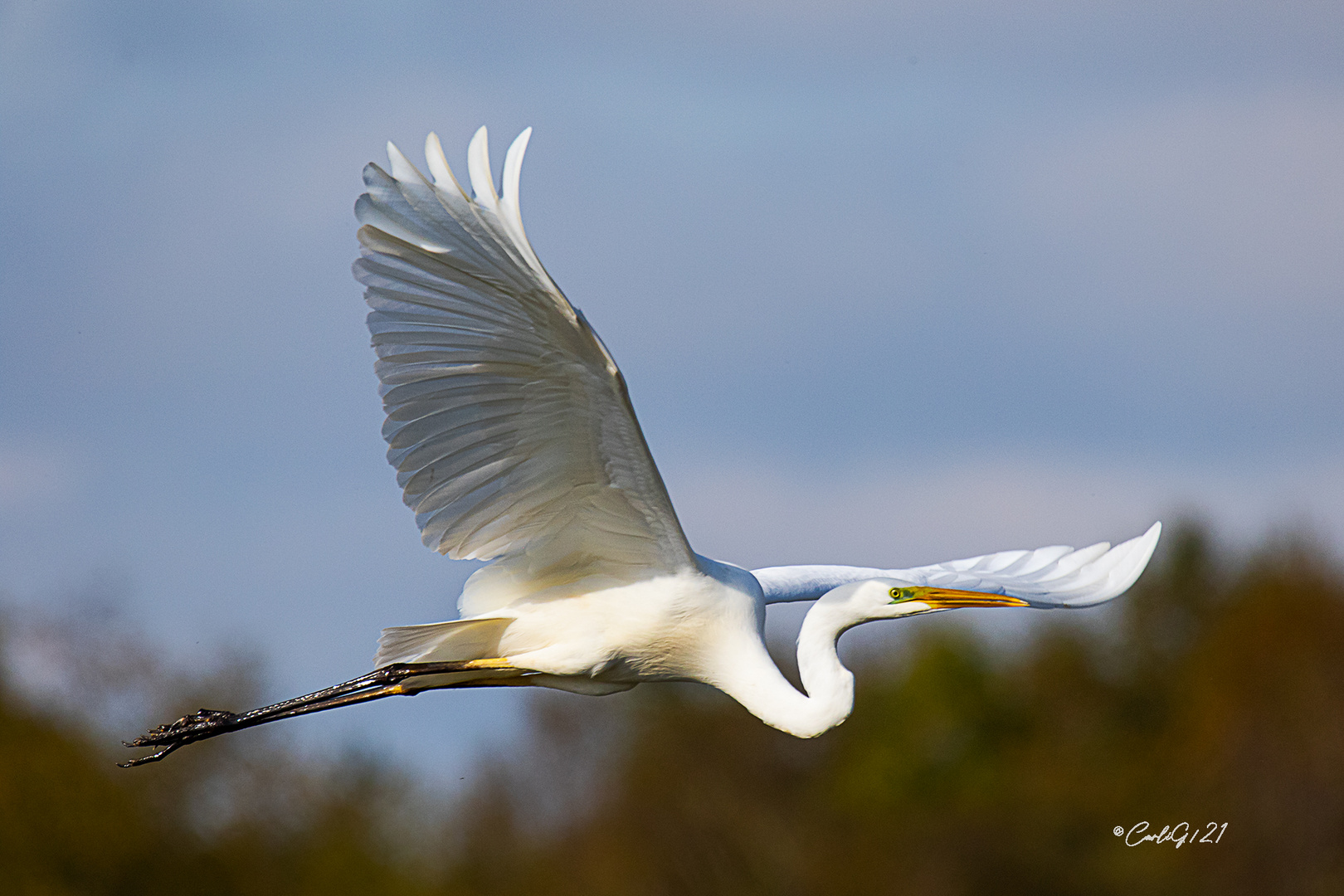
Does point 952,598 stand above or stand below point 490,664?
below

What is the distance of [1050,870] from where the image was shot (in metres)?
36.5

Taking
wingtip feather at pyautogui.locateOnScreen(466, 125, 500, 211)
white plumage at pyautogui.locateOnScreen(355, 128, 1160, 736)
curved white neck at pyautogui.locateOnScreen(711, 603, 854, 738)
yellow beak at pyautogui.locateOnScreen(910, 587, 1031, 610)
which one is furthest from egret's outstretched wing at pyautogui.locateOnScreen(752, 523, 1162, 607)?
wingtip feather at pyautogui.locateOnScreen(466, 125, 500, 211)

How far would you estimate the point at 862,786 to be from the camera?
45250mm

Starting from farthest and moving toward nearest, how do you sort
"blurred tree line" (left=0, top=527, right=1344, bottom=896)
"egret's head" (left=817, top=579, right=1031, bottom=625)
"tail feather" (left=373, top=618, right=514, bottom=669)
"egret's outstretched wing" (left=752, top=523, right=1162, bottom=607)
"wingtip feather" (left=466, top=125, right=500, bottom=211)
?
"blurred tree line" (left=0, top=527, right=1344, bottom=896), "egret's outstretched wing" (left=752, top=523, right=1162, bottom=607), "tail feather" (left=373, top=618, right=514, bottom=669), "egret's head" (left=817, top=579, right=1031, bottom=625), "wingtip feather" (left=466, top=125, right=500, bottom=211)

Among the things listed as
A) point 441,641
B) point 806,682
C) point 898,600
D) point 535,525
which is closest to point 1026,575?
point 898,600

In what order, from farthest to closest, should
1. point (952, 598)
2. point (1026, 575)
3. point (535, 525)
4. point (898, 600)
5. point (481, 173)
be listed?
point (1026, 575), point (952, 598), point (898, 600), point (535, 525), point (481, 173)

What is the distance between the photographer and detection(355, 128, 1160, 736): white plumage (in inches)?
321

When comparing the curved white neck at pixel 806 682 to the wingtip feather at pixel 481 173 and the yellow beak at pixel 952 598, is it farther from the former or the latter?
the wingtip feather at pixel 481 173

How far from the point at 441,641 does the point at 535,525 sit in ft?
2.90

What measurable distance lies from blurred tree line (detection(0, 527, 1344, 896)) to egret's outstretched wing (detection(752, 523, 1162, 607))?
65.5 feet

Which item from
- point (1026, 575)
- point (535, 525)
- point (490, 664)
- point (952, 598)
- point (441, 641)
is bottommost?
point (1026, 575)

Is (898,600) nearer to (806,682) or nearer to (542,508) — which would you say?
(806,682)

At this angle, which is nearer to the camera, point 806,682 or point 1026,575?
point 806,682

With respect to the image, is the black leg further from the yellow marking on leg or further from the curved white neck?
the curved white neck
